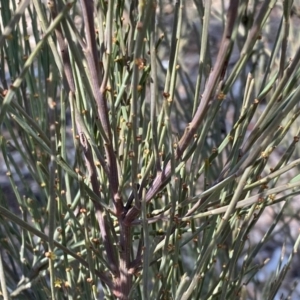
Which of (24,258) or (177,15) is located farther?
(24,258)

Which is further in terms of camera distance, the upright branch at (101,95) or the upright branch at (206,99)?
the upright branch at (101,95)

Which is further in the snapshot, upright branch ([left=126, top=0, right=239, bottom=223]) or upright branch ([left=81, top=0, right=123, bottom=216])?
upright branch ([left=81, top=0, right=123, bottom=216])

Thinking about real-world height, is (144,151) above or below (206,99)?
below

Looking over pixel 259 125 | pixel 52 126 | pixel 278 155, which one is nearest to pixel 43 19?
pixel 52 126

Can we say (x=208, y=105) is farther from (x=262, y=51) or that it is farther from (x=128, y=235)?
(x=262, y=51)

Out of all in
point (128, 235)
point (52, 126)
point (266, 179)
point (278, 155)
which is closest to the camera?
point (52, 126)

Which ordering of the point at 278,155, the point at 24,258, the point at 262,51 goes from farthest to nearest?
the point at 278,155 < the point at 262,51 < the point at 24,258

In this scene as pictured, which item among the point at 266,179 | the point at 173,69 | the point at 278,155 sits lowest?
the point at 278,155

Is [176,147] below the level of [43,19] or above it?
below

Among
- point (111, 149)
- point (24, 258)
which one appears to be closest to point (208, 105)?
point (111, 149)

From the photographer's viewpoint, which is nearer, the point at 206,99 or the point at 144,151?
the point at 206,99
